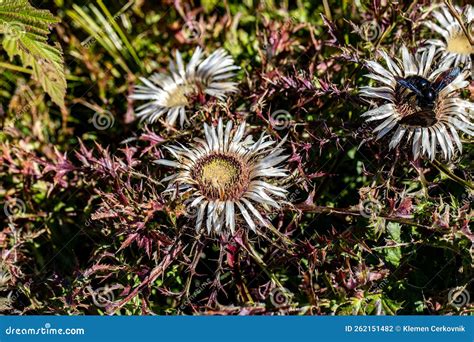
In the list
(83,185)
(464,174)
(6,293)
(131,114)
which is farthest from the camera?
(131,114)

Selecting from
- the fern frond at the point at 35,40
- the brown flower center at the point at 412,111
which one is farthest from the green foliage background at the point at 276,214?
the fern frond at the point at 35,40

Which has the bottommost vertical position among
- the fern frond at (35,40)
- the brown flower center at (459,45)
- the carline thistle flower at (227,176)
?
the carline thistle flower at (227,176)

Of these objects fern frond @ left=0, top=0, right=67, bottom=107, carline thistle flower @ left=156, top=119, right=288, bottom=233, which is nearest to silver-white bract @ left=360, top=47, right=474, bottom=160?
carline thistle flower @ left=156, top=119, right=288, bottom=233

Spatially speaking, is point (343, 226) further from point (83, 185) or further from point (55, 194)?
point (55, 194)

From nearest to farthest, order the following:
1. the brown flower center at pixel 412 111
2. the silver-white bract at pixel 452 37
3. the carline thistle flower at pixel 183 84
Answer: the brown flower center at pixel 412 111
the silver-white bract at pixel 452 37
the carline thistle flower at pixel 183 84

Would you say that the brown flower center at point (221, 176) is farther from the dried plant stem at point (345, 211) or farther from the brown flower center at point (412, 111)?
the brown flower center at point (412, 111)

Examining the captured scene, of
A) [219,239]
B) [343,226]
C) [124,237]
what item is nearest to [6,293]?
[124,237]
